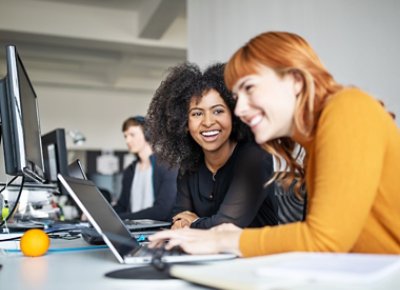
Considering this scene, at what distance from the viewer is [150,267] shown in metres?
0.91

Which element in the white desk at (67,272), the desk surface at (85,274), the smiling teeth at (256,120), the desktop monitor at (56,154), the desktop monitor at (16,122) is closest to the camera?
the desk surface at (85,274)

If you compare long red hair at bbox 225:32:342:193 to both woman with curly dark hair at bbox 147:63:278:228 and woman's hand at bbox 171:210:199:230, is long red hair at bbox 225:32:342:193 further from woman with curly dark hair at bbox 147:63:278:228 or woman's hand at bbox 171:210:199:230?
woman's hand at bbox 171:210:199:230

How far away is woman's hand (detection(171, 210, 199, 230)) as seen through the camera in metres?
1.67

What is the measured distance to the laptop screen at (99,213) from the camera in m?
1.02

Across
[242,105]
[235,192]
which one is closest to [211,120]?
[235,192]

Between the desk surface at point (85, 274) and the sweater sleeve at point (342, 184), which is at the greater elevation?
the sweater sleeve at point (342, 184)

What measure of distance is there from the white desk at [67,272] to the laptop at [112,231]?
0.11 ft

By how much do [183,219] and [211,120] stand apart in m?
0.36

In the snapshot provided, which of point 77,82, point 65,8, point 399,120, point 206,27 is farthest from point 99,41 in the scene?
point 399,120

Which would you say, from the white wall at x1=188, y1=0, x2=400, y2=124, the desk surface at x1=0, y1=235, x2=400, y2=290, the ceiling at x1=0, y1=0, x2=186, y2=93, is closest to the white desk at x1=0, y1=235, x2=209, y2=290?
the desk surface at x1=0, y1=235, x2=400, y2=290

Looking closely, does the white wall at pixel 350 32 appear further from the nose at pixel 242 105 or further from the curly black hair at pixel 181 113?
the nose at pixel 242 105

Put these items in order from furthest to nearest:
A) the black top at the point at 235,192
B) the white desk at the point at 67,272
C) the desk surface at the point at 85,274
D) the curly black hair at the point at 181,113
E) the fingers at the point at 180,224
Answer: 1. the curly black hair at the point at 181,113
2. the fingers at the point at 180,224
3. the black top at the point at 235,192
4. the white desk at the point at 67,272
5. the desk surface at the point at 85,274

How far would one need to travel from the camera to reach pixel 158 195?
9.78 feet

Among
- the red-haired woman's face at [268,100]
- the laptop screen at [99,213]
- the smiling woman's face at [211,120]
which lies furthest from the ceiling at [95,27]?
the red-haired woman's face at [268,100]
